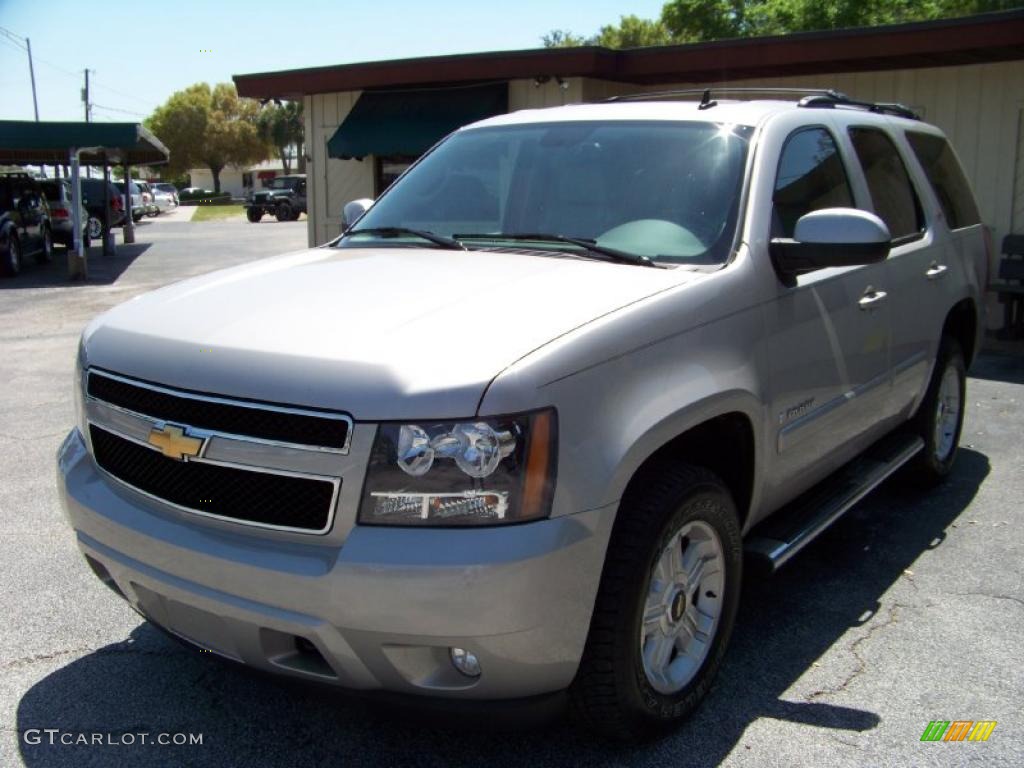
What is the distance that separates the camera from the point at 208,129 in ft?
269

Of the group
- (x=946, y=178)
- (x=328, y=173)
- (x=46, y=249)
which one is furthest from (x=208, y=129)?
(x=946, y=178)

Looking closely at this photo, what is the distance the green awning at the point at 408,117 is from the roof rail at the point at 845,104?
28.9 ft

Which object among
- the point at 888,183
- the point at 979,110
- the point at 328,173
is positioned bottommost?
the point at 888,183

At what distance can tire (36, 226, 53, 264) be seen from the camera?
20.7 metres

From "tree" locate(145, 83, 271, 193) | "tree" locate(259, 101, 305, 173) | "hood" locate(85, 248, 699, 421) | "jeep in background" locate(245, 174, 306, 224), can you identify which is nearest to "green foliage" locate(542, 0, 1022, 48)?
"jeep in background" locate(245, 174, 306, 224)

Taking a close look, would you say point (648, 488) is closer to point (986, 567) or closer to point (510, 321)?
point (510, 321)

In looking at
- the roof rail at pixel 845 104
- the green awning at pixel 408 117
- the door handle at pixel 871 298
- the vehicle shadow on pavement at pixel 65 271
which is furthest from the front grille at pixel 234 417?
the vehicle shadow on pavement at pixel 65 271

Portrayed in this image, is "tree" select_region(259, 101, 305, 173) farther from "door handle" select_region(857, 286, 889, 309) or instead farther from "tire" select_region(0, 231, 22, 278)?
"door handle" select_region(857, 286, 889, 309)

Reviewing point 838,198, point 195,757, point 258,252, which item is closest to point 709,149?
point 838,198

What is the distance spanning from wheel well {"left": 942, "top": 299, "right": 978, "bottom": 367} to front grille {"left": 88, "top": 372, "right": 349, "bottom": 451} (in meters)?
3.96

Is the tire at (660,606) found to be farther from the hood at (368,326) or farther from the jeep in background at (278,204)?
the jeep in background at (278,204)

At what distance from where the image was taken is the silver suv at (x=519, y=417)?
2.40 meters

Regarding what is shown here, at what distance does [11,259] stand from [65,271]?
1703 millimetres

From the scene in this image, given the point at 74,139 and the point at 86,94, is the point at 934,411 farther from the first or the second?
the point at 86,94
